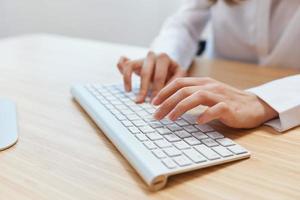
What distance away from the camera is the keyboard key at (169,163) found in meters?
0.43

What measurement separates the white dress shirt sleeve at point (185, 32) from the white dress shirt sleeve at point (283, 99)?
0.34 m

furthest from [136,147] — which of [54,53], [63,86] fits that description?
[54,53]

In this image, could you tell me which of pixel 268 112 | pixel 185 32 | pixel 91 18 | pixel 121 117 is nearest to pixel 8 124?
pixel 121 117

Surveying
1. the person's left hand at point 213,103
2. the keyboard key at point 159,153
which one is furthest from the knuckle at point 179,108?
the keyboard key at point 159,153

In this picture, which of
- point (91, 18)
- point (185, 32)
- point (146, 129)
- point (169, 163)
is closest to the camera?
point (169, 163)

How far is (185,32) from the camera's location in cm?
112

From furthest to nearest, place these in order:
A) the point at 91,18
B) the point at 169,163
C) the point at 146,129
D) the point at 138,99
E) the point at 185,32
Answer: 1. the point at 91,18
2. the point at 185,32
3. the point at 138,99
4. the point at 146,129
5. the point at 169,163

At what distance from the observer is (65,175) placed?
45 cm

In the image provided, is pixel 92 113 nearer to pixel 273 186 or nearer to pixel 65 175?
pixel 65 175

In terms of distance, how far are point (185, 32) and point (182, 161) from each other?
0.74 meters

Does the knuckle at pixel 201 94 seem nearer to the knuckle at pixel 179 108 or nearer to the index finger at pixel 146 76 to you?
the knuckle at pixel 179 108

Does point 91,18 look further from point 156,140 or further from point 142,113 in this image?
point 156,140

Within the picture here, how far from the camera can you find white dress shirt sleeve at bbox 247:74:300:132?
0.60 metres

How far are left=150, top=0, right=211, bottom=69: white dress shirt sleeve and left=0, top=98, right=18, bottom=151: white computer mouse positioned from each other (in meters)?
0.41
